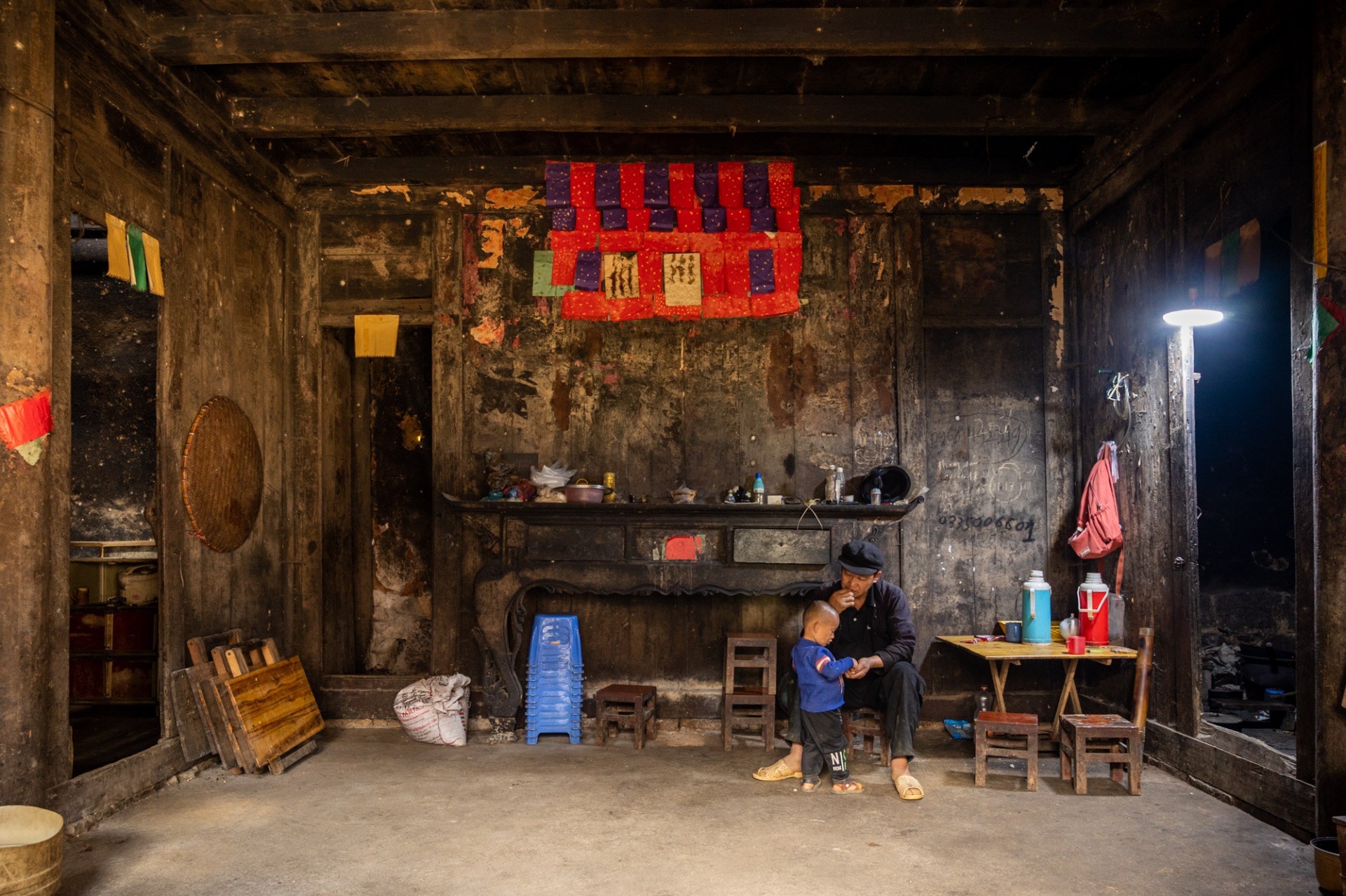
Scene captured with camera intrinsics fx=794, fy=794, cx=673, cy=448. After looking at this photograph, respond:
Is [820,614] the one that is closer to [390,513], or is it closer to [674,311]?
[674,311]

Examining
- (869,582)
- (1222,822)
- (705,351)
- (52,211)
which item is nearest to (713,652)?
(869,582)

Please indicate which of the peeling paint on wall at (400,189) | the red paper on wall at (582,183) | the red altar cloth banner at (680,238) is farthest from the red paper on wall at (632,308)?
the peeling paint on wall at (400,189)

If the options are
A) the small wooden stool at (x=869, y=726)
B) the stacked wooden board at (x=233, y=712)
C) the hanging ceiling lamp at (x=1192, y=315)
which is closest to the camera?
the hanging ceiling lamp at (x=1192, y=315)

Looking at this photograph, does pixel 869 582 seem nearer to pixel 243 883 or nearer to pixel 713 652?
pixel 713 652

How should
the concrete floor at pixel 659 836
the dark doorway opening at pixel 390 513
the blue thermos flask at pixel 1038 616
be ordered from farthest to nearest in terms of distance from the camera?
the dark doorway opening at pixel 390 513 → the blue thermos flask at pixel 1038 616 → the concrete floor at pixel 659 836

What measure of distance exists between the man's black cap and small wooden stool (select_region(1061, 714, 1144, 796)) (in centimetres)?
126

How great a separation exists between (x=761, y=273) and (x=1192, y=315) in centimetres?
260

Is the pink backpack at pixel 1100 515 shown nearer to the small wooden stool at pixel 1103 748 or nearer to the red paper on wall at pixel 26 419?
the small wooden stool at pixel 1103 748

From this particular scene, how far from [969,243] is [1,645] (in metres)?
5.81

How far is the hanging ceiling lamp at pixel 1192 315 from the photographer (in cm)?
399

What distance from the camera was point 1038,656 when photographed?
14.7ft

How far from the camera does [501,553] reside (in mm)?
5316

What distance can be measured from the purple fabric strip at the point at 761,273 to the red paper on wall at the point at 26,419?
316 cm

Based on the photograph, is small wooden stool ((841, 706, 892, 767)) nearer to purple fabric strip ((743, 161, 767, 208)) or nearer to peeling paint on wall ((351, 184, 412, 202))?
purple fabric strip ((743, 161, 767, 208))
